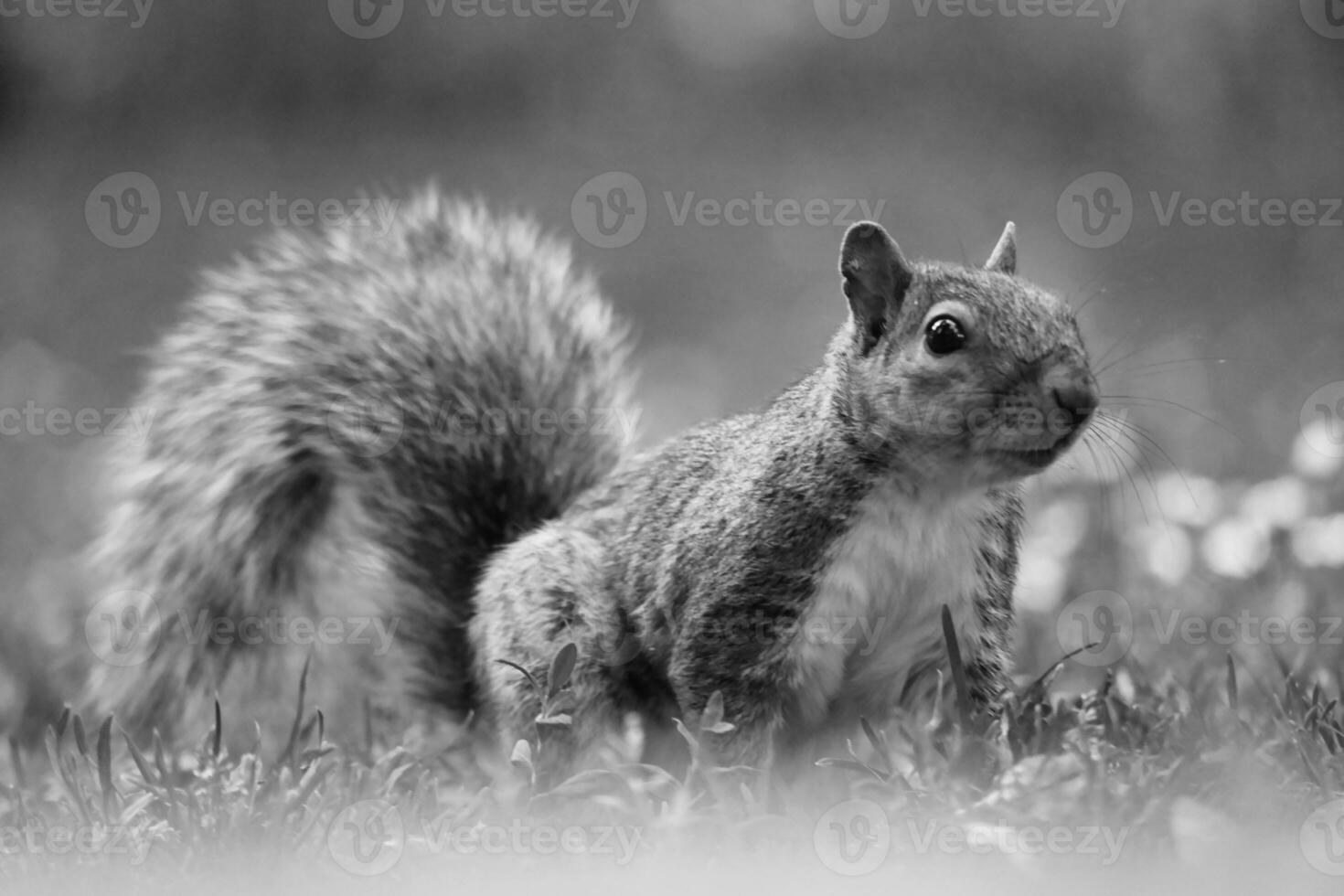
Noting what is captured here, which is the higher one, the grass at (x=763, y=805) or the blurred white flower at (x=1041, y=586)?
the blurred white flower at (x=1041, y=586)

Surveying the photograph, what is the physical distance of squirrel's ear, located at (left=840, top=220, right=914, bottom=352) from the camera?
200 centimetres

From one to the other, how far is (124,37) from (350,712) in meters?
4.17

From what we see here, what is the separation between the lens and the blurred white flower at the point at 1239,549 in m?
2.72

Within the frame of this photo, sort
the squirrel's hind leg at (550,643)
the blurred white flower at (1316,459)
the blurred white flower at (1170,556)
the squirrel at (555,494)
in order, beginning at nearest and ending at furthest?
the squirrel at (555,494), the squirrel's hind leg at (550,643), the blurred white flower at (1316,459), the blurred white flower at (1170,556)

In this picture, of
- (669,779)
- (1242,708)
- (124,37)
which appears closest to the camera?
(669,779)

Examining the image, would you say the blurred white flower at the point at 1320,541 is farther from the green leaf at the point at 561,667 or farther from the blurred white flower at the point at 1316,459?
the green leaf at the point at 561,667

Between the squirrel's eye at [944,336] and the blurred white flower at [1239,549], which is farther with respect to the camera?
the blurred white flower at [1239,549]

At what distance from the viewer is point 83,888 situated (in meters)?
1.59

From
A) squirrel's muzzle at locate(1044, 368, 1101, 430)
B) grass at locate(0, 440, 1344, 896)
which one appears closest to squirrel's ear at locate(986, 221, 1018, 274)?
squirrel's muzzle at locate(1044, 368, 1101, 430)

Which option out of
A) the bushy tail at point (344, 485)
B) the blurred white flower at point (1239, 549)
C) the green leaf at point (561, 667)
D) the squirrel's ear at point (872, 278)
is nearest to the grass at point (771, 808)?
the green leaf at point (561, 667)

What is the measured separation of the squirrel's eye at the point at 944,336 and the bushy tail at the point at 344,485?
33.2 inches

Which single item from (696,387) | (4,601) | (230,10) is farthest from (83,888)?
(230,10)

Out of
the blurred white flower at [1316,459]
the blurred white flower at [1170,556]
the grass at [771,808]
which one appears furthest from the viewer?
the blurred white flower at [1170,556]

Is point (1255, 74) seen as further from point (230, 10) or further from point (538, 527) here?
point (230, 10)
